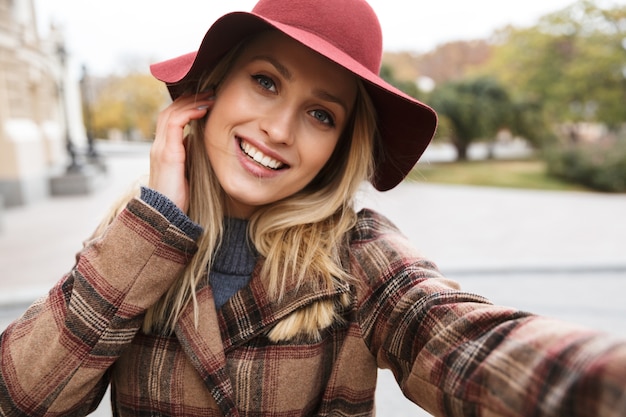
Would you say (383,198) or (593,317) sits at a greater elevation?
(383,198)

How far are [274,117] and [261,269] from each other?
0.45 m

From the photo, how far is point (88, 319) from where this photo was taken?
1.15 m

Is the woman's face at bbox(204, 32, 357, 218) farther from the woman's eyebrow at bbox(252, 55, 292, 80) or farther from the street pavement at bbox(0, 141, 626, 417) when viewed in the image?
the street pavement at bbox(0, 141, 626, 417)

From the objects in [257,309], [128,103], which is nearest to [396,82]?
[257,309]

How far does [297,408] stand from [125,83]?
42.4 m

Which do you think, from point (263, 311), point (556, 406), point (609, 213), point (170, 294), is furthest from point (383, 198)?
point (609, 213)

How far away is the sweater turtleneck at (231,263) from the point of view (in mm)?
1433

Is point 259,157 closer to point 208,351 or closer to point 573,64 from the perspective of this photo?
point 208,351

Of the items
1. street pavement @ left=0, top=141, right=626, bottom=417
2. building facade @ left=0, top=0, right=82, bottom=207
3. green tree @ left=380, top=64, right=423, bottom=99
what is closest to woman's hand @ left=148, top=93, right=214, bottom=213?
street pavement @ left=0, top=141, right=626, bottom=417

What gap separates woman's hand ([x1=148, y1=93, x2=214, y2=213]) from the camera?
1362 mm

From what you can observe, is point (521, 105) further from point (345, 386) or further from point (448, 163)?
point (345, 386)

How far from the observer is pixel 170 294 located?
4.47 ft

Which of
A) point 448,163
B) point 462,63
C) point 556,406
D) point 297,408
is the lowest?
point 448,163

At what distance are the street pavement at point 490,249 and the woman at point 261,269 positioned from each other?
0.34 meters
